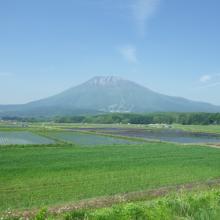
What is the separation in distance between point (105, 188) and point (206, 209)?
675 centimetres

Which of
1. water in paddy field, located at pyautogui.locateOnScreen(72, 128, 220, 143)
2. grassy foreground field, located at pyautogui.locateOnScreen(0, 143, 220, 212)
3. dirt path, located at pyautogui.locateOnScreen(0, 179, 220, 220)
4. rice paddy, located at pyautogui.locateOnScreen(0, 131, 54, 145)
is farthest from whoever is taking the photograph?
water in paddy field, located at pyautogui.locateOnScreen(72, 128, 220, 143)

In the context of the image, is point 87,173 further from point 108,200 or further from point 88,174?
point 108,200

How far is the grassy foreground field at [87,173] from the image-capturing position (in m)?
12.9

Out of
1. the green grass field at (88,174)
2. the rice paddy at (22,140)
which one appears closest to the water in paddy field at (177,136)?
the rice paddy at (22,140)

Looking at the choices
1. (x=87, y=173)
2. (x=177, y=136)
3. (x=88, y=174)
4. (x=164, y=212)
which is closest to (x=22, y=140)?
(x=87, y=173)

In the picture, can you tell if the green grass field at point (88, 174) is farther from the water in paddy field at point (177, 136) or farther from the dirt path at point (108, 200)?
the water in paddy field at point (177, 136)

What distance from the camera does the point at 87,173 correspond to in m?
17.3

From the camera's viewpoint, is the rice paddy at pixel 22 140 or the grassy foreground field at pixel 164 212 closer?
the grassy foreground field at pixel 164 212

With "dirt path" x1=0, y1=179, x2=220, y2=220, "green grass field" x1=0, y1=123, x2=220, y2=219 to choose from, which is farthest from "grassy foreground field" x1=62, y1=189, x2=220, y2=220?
"dirt path" x1=0, y1=179, x2=220, y2=220

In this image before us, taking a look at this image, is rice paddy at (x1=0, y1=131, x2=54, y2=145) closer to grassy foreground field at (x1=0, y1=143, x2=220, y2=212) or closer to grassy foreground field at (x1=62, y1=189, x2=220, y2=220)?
grassy foreground field at (x1=0, y1=143, x2=220, y2=212)

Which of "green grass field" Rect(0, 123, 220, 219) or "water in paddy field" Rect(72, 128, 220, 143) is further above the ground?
"water in paddy field" Rect(72, 128, 220, 143)

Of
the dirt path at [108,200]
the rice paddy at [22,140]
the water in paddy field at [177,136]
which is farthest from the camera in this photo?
the water in paddy field at [177,136]

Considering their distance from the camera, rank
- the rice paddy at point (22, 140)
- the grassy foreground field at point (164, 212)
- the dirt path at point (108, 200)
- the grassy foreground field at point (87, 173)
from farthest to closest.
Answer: the rice paddy at point (22, 140) → the grassy foreground field at point (87, 173) → the dirt path at point (108, 200) → the grassy foreground field at point (164, 212)

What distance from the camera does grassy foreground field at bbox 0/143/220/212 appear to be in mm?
12867
